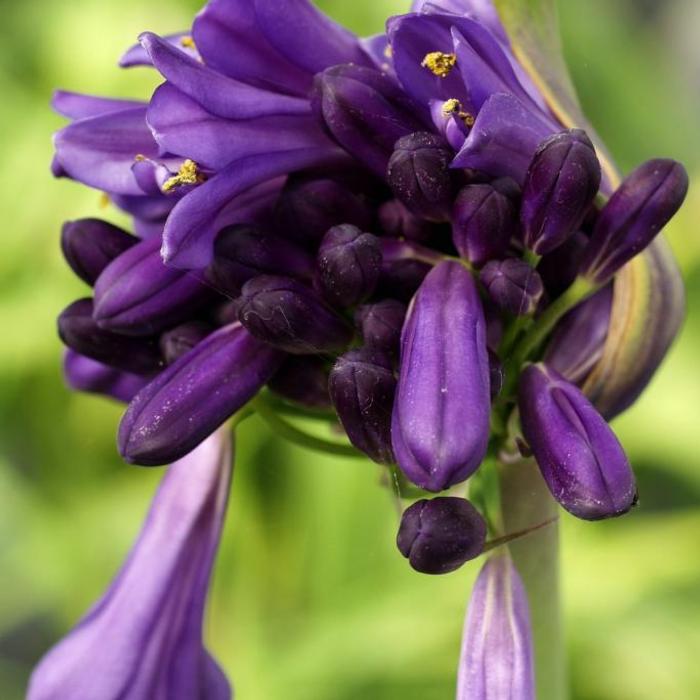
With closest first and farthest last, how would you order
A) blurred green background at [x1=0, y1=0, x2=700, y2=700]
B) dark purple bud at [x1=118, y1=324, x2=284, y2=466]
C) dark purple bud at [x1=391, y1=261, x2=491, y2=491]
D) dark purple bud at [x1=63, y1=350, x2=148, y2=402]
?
dark purple bud at [x1=391, y1=261, x2=491, y2=491] < dark purple bud at [x1=118, y1=324, x2=284, y2=466] < dark purple bud at [x1=63, y1=350, x2=148, y2=402] < blurred green background at [x1=0, y1=0, x2=700, y2=700]

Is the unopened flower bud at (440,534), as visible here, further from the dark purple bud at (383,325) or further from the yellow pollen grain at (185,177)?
the yellow pollen grain at (185,177)

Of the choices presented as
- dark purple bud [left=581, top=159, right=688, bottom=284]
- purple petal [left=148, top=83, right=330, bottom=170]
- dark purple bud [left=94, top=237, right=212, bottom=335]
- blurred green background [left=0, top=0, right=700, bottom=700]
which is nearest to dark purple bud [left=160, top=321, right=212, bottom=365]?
dark purple bud [left=94, top=237, right=212, bottom=335]

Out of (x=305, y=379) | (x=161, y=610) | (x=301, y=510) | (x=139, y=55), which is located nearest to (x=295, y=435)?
(x=305, y=379)

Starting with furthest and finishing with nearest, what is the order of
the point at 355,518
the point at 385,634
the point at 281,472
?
the point at 281,472
the point at 355,518
the point at 385,634

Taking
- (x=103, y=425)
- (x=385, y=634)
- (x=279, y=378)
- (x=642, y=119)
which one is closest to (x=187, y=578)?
(x=279, y=378)

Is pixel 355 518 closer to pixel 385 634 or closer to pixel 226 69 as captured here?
pixel 385 634

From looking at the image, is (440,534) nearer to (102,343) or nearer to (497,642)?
(497,642)

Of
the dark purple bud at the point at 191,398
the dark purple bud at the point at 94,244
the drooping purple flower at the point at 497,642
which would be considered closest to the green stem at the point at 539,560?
the drooping purple flower at the point at 497,642

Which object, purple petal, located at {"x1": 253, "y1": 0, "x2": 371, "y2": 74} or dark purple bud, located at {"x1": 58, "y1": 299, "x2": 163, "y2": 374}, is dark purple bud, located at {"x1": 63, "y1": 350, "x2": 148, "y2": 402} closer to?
dark purple bud, located at {"x1": 58, "y1": 299, "x2": 163, "y2": 374}
